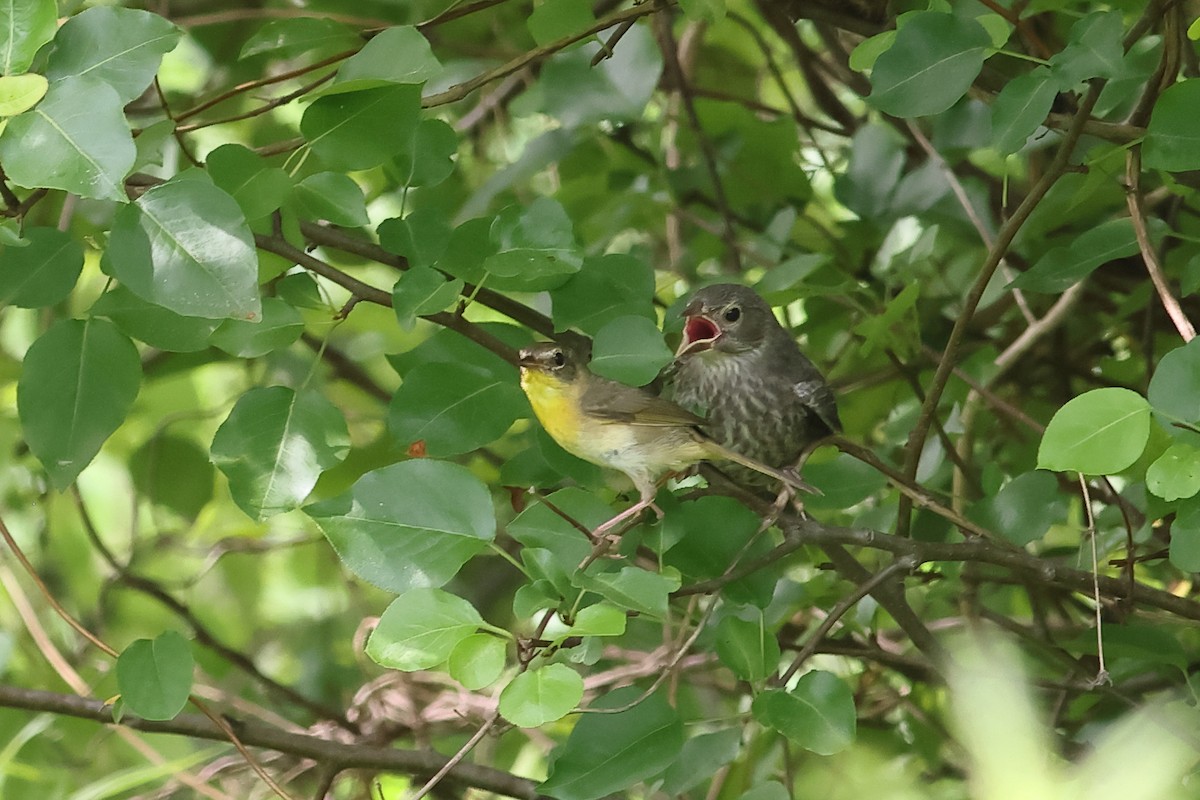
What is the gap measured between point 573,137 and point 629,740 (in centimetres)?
115

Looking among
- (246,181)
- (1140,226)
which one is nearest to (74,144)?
(246,181)

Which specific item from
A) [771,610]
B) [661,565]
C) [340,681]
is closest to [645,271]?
[661,565]

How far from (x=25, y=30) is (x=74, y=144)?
0.16m

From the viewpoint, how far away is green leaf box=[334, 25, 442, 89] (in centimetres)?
130

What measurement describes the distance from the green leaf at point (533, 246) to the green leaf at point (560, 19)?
29cm

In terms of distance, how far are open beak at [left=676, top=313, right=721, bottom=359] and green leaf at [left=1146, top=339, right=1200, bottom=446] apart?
2.89 ft

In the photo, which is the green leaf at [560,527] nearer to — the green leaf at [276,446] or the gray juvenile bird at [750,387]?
the green leaf at [276,446]

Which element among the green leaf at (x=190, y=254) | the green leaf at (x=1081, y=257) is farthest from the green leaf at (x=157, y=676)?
the green leaf at (x=1081, y=257)

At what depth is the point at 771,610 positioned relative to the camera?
174 centimetres

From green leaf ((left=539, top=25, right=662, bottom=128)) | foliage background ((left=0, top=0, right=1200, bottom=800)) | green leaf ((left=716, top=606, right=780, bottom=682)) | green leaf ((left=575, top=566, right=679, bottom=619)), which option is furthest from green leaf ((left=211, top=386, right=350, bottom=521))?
green leaf ((left=539, top=25, right=662, bottom=128))

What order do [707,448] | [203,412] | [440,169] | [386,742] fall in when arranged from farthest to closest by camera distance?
1. [203,412]
2. [386,742]
3. [707,448]
4. [440,169]

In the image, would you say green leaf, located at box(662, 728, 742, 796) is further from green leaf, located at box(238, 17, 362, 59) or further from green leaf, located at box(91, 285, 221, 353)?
green leaf, located at box(238, 17, 362, 59)

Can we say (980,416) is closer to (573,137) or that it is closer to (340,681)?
(573,137)

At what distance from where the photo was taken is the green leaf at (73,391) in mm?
1332
